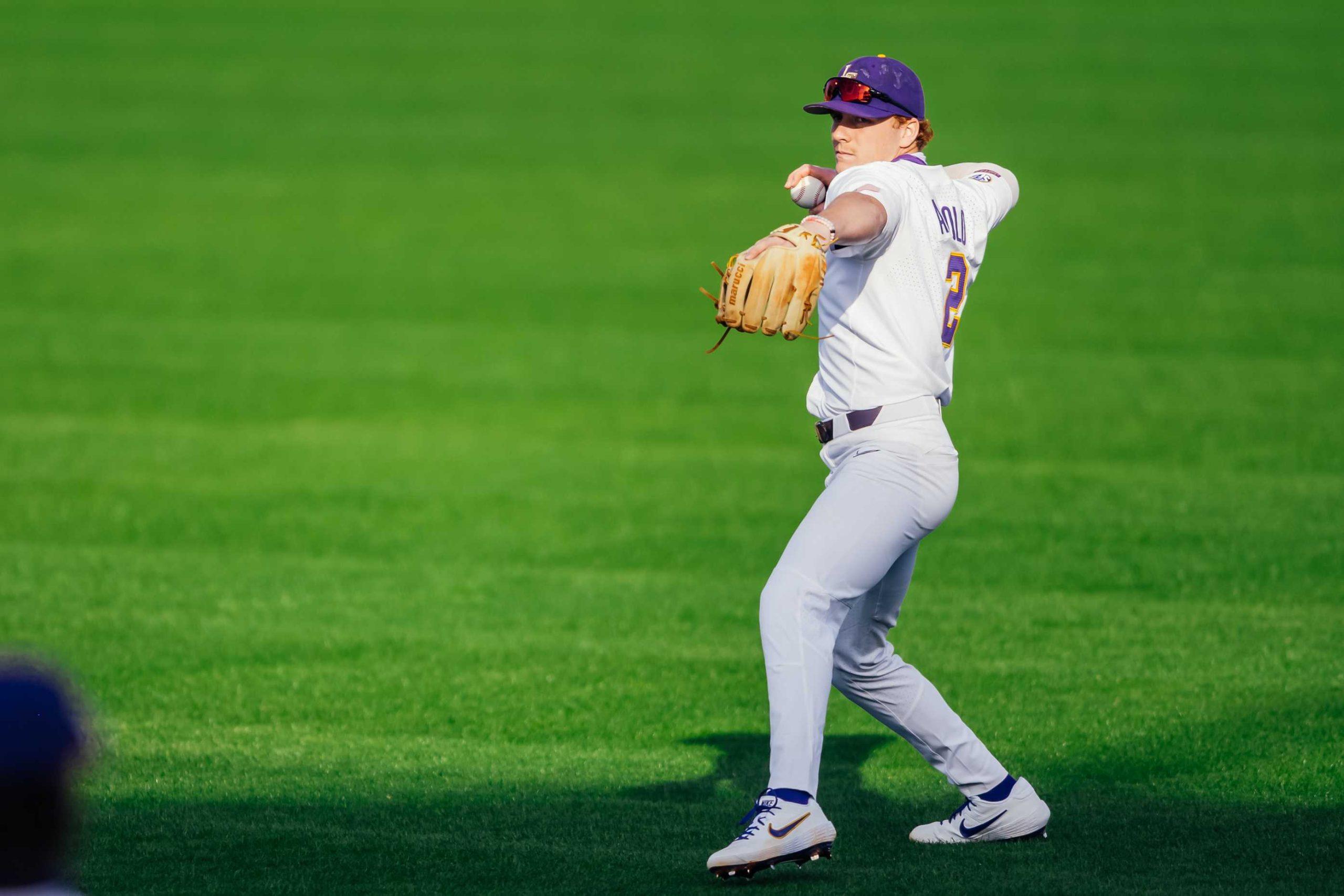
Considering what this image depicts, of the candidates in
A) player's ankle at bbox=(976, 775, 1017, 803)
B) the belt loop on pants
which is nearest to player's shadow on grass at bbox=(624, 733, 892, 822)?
player's ankle at bbox=(976, 775, 1017, 803)

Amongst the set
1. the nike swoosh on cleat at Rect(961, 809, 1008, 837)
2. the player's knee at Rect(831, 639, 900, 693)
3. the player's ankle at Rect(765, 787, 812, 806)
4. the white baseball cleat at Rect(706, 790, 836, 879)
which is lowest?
the nike swoosh on cleat at Rect(961, 809, 1008, 837)

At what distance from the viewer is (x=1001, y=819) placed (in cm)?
547

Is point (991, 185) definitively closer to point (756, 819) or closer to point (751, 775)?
point (756, 819)

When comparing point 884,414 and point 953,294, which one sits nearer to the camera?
point 884,414

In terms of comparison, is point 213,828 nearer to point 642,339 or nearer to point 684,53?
point 642,339

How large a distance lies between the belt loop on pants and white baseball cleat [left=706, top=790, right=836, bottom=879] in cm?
111

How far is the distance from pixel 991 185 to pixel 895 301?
805 mm

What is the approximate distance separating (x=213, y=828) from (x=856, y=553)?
2.44m

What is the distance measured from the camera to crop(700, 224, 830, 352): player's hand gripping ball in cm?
457

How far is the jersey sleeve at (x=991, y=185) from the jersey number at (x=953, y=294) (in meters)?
0.32

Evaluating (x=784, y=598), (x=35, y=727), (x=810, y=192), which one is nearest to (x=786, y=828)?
(x=784, y=598)

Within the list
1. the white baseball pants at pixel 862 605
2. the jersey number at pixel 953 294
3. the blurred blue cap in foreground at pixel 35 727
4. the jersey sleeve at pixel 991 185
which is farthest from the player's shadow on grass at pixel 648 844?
the blurred blue cap in foreground at pixel 35 727

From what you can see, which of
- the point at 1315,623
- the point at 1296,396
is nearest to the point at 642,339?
the point at 1296,396

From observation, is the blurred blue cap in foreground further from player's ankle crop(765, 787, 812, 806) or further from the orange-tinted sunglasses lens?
the orange-tinted sunglasses lens
